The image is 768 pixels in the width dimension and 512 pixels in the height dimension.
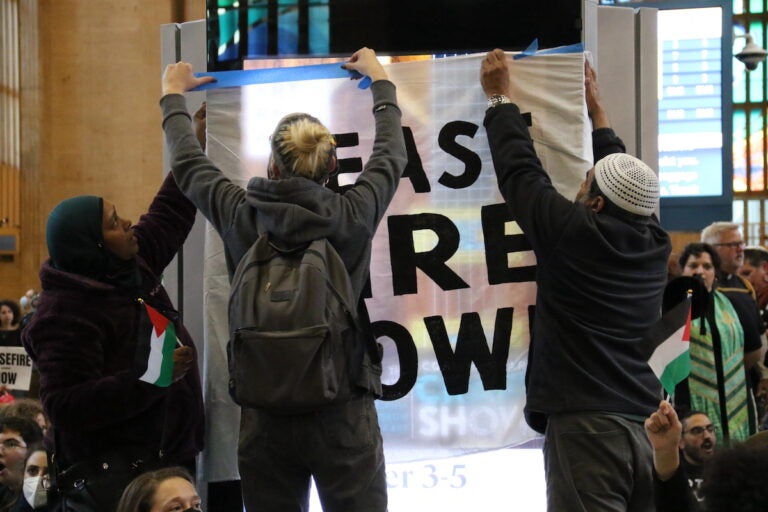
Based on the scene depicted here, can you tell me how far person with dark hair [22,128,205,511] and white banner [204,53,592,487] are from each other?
48 centimetres

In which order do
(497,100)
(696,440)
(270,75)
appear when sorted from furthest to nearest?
(696,440)
(270,75)
(497,100)

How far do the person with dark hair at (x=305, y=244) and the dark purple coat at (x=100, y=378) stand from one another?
1.61ft

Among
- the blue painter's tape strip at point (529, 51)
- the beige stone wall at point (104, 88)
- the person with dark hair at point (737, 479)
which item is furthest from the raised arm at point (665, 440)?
the beige stone wall at point (104, 88)

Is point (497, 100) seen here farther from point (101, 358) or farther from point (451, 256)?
point (101, 358)

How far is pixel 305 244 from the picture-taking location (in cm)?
343

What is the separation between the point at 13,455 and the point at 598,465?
328 cm

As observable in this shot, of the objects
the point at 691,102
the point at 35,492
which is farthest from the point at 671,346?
the point at 691,102

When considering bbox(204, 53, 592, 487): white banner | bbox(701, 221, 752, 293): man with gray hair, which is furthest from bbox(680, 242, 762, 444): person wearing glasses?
bbox(204, 53, 592, 487): white banner

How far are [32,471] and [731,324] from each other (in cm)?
374

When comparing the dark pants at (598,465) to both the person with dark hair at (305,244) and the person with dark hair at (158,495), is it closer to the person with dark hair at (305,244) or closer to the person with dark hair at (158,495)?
the person with dark hair at (305,244)

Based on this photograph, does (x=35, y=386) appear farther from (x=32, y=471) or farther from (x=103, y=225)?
(x=103, y=225)

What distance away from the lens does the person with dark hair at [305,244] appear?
3363 millimetres

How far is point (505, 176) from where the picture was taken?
382 cm

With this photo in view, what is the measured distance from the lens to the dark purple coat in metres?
3.74
